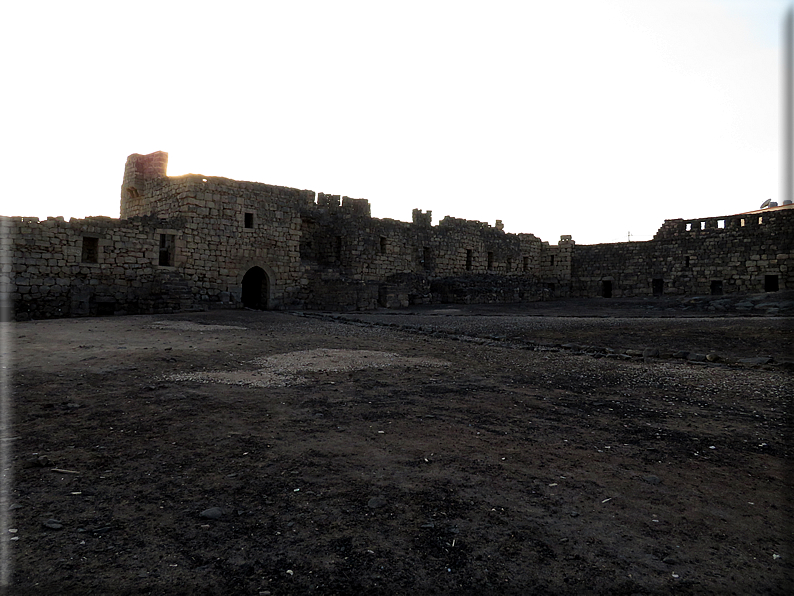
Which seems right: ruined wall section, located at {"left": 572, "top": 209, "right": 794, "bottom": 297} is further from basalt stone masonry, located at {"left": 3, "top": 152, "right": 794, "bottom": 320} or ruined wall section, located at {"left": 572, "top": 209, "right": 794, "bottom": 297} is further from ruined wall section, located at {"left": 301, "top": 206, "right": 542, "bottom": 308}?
ruined wall section, located at {"left": 301, "top": 206, "right": 542, "bottom": 308}

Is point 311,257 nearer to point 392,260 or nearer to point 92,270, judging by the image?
point 392,260

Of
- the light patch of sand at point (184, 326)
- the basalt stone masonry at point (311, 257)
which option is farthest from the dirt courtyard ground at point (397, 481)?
the basalt stone masonry at point (311, 257)

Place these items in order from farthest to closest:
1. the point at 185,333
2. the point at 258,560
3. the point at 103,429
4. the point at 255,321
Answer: the point at 255,321
the point at 185,333
the point at 103,429
the point at 258,560

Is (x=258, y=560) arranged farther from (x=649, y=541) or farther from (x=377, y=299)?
(x=377, y=299)

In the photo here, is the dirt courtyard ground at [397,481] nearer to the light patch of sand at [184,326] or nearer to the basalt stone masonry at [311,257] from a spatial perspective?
the light patch of sand at [184,326]

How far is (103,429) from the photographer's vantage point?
3.73 meters

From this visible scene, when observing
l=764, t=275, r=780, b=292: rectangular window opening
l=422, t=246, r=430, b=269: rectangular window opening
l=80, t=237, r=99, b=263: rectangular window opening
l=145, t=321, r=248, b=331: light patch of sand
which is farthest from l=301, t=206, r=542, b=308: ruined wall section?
l=764, t=275, r=780, b=292: rectangular window opening

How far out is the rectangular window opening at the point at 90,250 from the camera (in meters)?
15.6

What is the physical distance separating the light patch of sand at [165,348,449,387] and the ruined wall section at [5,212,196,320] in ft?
36.2

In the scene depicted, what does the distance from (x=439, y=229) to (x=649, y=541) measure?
2672 cm

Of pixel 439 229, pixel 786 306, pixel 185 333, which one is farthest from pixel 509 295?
pixel 185 333

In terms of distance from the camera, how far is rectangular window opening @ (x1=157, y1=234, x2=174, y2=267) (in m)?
17.8

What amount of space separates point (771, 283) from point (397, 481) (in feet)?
101

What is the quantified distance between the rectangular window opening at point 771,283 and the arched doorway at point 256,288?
26350 millimetres
